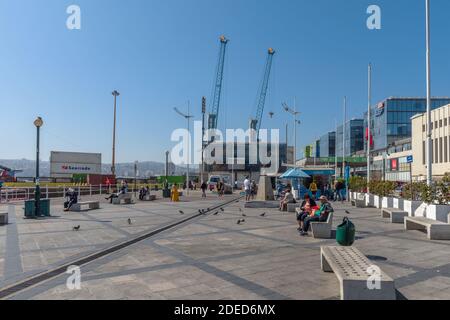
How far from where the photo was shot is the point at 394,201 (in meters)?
17.5

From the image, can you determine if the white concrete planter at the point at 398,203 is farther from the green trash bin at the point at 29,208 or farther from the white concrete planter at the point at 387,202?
the green trash bin at the point at 29,208

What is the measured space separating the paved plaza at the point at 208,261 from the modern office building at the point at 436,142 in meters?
49.5

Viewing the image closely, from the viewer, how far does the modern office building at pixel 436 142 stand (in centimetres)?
5522

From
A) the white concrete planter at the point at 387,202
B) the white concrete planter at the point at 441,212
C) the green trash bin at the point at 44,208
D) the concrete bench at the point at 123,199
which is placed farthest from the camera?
the concrete bench at the point at 123,199

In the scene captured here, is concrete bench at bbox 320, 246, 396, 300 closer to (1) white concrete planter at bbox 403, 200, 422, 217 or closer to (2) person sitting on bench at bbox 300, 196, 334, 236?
(2) person sitting on bench at bbox 300, 196, 334, 236

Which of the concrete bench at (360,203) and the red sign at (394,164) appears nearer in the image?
the concrete bench at (360,203)

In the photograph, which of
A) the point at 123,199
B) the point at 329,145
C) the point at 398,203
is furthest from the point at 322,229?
the point at 329,145

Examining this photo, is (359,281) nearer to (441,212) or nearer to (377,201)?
(441,212)

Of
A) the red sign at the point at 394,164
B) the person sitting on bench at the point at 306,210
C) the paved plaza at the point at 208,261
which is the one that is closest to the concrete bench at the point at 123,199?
the paved plaza at the point at 208,261

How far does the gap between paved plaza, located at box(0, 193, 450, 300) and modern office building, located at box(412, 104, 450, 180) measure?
49543 millimetres

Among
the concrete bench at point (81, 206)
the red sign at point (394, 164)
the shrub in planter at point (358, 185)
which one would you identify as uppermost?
the red sign at point (394, 164)

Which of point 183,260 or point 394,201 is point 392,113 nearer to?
point 394,201
